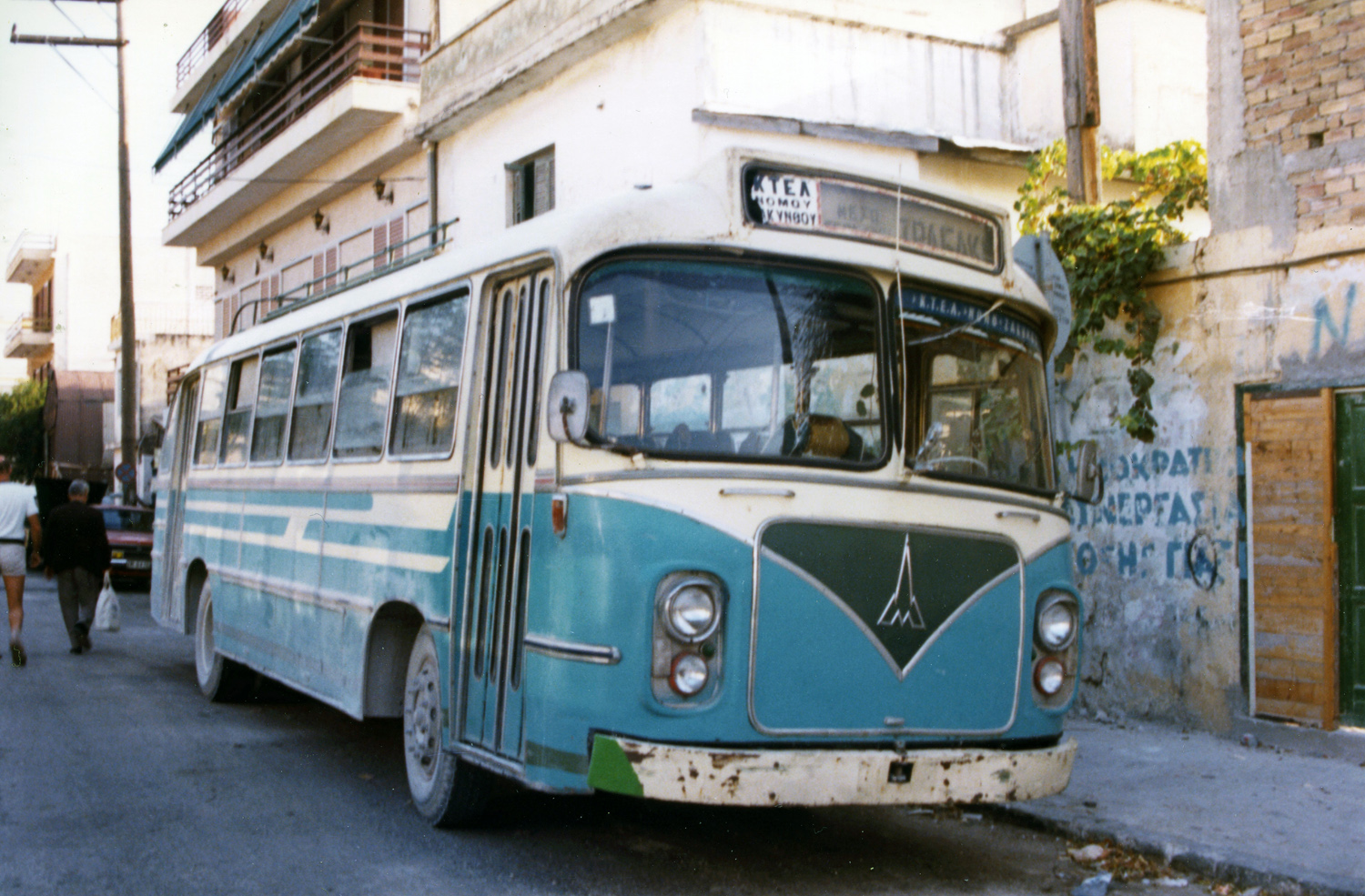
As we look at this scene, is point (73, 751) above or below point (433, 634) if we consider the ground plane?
below

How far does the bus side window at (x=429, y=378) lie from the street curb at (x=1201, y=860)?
346 cm

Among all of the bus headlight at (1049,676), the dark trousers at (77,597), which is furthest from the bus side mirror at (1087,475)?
the dark trousers at (77,597)

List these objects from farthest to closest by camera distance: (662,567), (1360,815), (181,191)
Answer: (181,191) < (1360,815) < (662,567)

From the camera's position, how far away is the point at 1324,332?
26.7 feet

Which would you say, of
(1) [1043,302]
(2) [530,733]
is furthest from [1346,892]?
(2) [530,733]

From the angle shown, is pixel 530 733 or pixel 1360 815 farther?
pixel 1360 815

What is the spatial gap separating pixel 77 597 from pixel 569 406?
9.95m

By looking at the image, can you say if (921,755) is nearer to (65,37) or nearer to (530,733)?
(530,733)

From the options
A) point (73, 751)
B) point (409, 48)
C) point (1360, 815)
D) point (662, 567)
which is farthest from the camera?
point (409, 48)

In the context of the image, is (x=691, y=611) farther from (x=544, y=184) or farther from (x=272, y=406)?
(x=544, y=184)

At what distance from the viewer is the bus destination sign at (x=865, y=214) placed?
5262 mm

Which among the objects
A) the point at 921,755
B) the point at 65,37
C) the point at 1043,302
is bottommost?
the point at 921,755

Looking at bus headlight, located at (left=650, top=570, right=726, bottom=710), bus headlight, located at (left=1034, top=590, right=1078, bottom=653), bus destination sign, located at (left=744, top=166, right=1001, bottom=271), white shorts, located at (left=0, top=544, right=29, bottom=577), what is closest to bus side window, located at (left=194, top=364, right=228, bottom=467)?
white shorts, located at (left=0, top=544, right=29, bottom=577)

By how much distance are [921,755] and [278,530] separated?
5.00m
